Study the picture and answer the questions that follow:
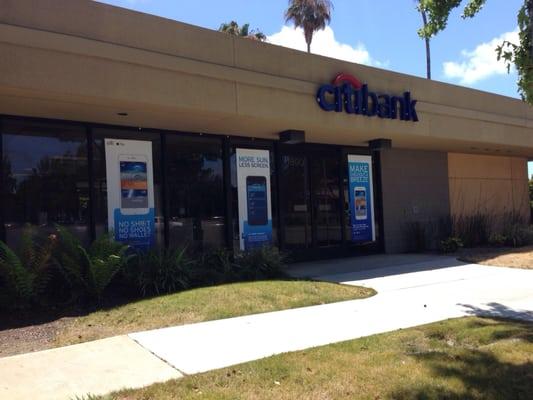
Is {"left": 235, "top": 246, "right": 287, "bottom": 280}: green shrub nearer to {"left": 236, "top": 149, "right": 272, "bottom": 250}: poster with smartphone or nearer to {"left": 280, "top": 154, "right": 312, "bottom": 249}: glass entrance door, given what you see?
{"left": 236, "top": 149, "right": 272, "bottom": 250}: poster with smartphone

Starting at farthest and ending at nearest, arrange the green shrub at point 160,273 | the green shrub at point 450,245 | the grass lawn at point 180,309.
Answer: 1. the green shrub at point 450,245
2. the green shrub at point 160,273
3. the grass lawn at point 180,309

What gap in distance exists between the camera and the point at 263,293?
9.39 m

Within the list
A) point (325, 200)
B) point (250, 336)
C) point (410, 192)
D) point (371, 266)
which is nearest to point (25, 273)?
point (250, 336)

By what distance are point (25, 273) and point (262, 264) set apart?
481cm

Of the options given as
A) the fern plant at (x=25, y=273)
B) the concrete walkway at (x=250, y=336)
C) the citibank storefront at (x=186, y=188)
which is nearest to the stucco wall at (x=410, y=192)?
the citibank storefront at (x=186, y=188)

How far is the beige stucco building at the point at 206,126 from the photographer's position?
9.29 m

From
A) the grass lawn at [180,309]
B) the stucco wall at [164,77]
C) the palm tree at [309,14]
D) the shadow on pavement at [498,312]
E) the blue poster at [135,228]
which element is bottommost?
the shadow on pavement at [498,312]

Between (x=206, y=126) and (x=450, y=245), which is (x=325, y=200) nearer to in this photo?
(x=450, y=245)

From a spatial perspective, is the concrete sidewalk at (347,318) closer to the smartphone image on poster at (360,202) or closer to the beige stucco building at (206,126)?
the beige stucco building at (206,126)

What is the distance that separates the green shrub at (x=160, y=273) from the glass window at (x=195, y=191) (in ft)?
7.57

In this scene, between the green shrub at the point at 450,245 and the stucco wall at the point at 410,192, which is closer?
the green shrub at the point at 450,245

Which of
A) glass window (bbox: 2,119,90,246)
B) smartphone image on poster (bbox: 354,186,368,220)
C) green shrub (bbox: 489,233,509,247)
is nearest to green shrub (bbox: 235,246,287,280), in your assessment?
glass window (bbox: 2,119,90,246)

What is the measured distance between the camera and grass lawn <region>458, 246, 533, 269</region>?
Result: 1363 centimetres

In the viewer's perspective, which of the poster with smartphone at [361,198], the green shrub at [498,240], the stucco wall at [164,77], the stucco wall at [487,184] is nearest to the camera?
the stucco wall at [164,77]
